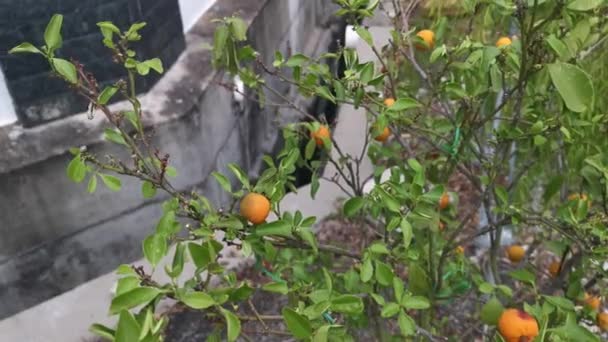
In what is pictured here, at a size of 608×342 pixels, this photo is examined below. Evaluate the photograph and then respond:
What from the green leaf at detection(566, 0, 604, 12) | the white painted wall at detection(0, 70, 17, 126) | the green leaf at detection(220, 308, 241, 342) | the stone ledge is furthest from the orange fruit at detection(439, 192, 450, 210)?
the white painted wall at detection(0, 70, 17, 126)

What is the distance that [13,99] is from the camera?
7.90ft

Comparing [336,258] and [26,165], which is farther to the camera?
[336,258]

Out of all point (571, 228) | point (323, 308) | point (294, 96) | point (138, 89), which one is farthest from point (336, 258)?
point (294, 96)

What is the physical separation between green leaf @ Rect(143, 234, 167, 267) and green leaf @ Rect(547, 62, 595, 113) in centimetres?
77

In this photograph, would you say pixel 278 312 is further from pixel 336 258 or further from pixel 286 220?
pixel 286 220

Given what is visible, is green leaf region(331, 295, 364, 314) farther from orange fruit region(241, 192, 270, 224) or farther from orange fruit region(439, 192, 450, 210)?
orange fruit region(439, 192, 450, 210)

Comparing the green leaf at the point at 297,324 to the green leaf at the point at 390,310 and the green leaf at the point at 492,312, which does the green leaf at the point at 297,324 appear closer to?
the green leaf at the point at 390,310

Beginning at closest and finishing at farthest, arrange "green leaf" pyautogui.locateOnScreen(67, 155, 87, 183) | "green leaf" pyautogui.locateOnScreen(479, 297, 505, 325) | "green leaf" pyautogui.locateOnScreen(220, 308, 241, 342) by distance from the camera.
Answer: "green leaf" pyautogui.locateOnScreen(220, 308, 241, 342)
"green leaf" pyautogui.locateOnScreen(67, 155, 87, 183)
"green leaf" pyautogui.locateOnScreen(479, 297, 505, 325)

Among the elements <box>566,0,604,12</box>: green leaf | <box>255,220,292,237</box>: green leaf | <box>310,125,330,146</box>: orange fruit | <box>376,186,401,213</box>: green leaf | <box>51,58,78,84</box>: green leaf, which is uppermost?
<box>566,0,604,12</box>: green leaf

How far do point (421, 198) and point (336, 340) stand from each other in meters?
0.38

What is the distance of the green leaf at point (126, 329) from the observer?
900 mm

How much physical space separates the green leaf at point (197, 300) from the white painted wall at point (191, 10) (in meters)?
2.35

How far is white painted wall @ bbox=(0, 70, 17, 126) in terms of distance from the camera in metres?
2.37

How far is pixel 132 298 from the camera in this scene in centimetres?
99
